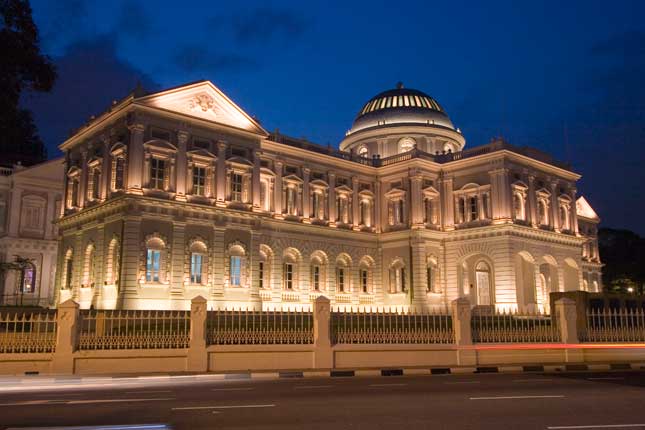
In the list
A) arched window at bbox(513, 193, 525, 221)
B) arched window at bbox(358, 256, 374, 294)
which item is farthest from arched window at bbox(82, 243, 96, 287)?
arched window at bbox(513, 193, 525, 221)

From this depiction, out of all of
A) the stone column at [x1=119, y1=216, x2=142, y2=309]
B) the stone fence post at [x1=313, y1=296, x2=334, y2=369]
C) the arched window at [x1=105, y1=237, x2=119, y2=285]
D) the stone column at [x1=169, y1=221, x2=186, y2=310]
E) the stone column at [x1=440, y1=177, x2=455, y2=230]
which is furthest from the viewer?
the stone column at [x1=440, y1=177, x2=455, y2=230]

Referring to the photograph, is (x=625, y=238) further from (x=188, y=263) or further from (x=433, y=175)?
(x=188, y=263)

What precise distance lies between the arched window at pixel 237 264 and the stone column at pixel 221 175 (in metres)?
2.57

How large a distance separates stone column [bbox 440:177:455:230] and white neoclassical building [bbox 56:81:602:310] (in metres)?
0.10

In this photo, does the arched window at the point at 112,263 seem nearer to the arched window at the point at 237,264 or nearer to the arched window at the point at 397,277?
the arched window at the point at 237,264

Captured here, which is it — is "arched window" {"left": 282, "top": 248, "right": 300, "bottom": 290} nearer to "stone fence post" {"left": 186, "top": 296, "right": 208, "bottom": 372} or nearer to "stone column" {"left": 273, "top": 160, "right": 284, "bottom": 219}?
"stone column" {"left": 273, "top": 160, "right": 284, "bottom": 219}

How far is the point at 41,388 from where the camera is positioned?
550 inches

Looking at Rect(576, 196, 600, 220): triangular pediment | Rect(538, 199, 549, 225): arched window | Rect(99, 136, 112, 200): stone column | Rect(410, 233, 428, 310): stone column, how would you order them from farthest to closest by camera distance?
1. Rect(576, 196, 600, 220): triangular pediment
2. Rect(538, 199, 549, 225): arched window
3. Rect(410, 233, 428, 310): stone column
4. Rect(99, 136, 112, 200): stone column

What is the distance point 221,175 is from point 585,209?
4272cm

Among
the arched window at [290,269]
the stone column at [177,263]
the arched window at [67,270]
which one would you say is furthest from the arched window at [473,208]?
the arched window at [67,270]

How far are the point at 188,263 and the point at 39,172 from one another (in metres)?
20.0

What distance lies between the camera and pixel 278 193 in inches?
1569

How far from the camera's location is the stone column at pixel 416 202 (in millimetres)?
42250

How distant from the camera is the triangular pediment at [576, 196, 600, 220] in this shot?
62.5 metres
